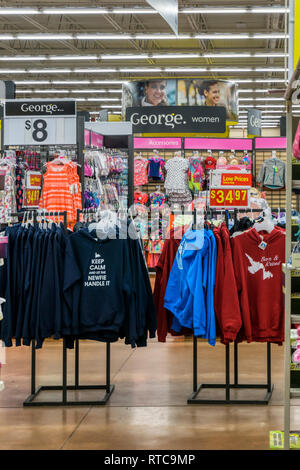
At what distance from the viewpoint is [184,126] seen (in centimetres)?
1020

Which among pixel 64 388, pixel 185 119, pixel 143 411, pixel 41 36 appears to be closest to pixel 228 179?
pixel 143 411

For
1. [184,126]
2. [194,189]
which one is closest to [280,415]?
[184,126]

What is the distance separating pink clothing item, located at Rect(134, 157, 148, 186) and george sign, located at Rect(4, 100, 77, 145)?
5245 mm

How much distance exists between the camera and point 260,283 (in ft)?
16.1

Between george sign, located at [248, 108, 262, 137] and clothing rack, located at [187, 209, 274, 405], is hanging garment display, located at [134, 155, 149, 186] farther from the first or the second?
clothing rack, located at [187, 209, 274, 405]

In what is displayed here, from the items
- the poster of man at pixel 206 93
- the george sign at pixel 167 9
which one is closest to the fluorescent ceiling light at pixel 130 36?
the poster of man at pixel 206 93

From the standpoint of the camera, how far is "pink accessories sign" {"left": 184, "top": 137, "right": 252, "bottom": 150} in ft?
42.1

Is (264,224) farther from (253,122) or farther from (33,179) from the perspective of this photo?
(253,122)

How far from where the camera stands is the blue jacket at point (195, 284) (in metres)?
4.78

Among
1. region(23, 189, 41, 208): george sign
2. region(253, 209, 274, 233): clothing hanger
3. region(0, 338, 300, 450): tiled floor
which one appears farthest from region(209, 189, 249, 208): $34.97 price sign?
region(23, 189, 41, 208): george sign

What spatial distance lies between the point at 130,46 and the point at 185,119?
1115cm

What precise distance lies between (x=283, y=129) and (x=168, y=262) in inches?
398

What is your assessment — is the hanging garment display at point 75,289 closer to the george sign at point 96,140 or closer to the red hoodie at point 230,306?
the red hoodie at point 230,306

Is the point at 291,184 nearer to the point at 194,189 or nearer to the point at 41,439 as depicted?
the point at 41,439
